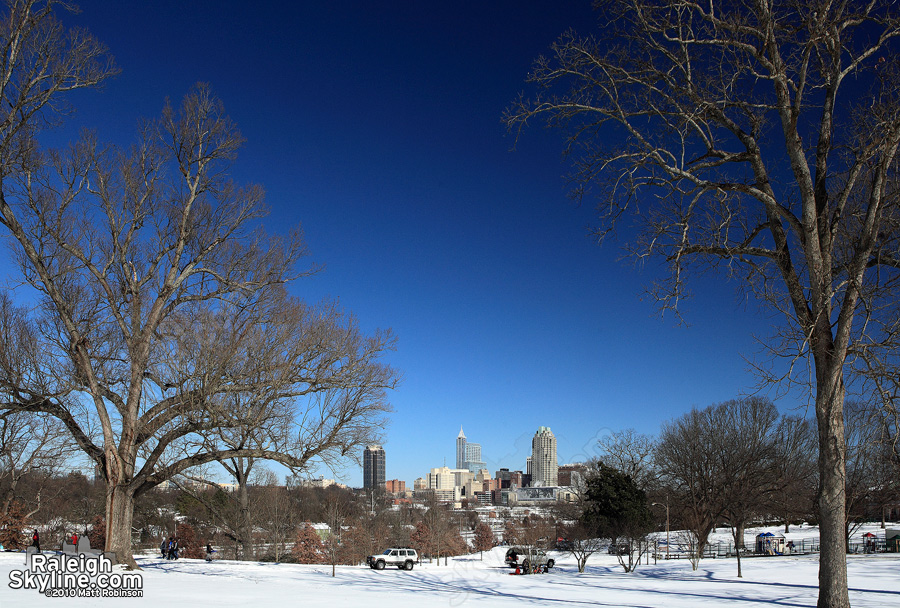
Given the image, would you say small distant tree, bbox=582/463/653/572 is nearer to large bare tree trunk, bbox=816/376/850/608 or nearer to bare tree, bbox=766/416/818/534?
bare tree, bbox=766/416/818/534

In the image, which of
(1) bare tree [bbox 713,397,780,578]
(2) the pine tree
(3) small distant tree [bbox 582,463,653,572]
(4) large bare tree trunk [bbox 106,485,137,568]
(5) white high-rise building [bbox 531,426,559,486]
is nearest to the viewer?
(4) large bare tree trunk [bbox 106,485,137,568]

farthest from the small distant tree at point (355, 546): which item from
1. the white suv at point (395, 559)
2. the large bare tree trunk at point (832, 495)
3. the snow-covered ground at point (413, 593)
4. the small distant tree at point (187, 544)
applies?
the large bare tree trunk at point (832, 495)

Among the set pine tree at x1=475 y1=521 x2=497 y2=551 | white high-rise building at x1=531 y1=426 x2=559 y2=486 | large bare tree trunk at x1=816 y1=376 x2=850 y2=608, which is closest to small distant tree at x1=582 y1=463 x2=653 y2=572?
large bare tree trunk at x1=816 y1=376 x2=850 y2=608

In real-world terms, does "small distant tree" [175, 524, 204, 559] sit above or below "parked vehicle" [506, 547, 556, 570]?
below

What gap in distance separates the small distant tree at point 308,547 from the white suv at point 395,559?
13298 mm

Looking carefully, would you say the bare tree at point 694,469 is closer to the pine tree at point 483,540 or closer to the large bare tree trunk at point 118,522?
the pine tree at point 483,540

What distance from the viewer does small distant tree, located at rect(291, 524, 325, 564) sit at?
137ft

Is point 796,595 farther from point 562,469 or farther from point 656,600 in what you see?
point 562,469

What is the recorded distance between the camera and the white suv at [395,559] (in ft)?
95.9

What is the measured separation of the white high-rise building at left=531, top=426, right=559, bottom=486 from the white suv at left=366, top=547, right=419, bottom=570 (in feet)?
283

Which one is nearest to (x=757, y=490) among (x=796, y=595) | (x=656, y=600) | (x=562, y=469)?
(x=562, y=469)

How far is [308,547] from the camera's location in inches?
1715

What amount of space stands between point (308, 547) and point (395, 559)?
1619 centimetres

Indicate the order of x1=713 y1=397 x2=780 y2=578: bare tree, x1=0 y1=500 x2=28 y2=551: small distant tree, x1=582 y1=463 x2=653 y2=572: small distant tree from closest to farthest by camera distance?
x1=0 y1=500 x2=28 y2=551: small distant tree < x1=582 y1=463 x2=653 y2=572: small distant tree < x1=713 y1=397 x2=780 y2=578: bare tree
